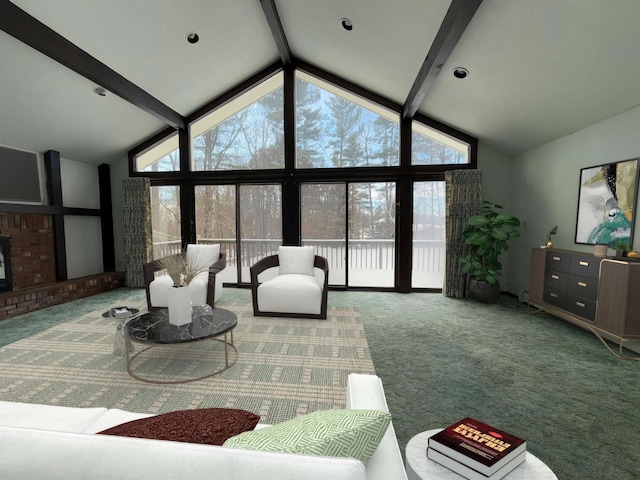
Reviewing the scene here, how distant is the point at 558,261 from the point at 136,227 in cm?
635

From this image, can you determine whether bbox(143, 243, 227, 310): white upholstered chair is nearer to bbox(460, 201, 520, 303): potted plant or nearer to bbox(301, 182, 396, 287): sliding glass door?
bbox(301, 182, 396, 287): sliding glass door

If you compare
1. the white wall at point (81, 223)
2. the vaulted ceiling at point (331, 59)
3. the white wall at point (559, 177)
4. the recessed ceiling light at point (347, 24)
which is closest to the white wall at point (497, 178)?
the white wall at point (559, 177)

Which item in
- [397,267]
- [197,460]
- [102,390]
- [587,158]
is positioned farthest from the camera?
[397,267]

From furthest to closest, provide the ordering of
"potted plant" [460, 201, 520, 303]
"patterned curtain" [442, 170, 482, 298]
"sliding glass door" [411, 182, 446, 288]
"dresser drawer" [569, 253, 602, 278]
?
"sliding glass door" [411, 182, 446, 288] → "patterned curtain" [442, 170, 482, 298] → "potted plant" [460, 201, 520, 303] → "dresser drawer" [569, 253, 602, 278]

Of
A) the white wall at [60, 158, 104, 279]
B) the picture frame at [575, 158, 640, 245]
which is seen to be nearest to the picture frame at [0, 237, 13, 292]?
the white wall at [60, 158, 104, 279]

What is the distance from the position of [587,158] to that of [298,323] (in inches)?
148

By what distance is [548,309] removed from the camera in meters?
3.61

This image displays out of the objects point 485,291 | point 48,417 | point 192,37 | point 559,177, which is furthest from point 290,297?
point 559,177

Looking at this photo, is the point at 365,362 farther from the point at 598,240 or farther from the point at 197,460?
the point at 598,240

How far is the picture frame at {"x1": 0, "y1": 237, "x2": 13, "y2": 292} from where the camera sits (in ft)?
13.5

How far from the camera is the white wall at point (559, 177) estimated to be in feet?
10.0

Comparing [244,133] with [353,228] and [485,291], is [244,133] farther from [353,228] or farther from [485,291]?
[485,291]

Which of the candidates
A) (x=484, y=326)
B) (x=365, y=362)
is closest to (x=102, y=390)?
(x=365, y=362)

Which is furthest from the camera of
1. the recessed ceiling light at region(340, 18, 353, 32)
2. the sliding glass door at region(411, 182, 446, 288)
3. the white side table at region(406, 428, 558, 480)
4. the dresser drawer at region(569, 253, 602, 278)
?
the sliding glass door at region(411, 182, 446, 288)
